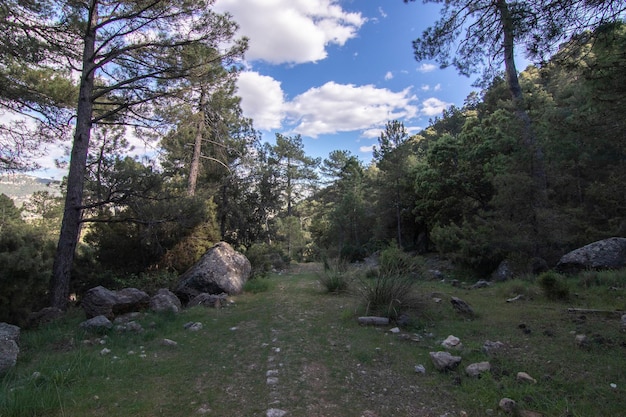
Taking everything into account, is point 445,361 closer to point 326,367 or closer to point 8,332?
point 326,367

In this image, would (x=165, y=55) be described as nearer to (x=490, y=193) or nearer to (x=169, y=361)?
(x=169, y=361)

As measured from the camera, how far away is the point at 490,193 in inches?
596

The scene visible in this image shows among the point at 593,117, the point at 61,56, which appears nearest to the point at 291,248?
the point at 61,56

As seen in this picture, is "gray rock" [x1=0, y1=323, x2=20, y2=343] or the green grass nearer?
the green grass

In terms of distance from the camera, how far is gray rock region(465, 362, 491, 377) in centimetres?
295

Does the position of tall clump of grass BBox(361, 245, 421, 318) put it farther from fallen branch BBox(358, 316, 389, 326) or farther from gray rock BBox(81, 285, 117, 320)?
gray rock BBox(81, 285, 117, 320)

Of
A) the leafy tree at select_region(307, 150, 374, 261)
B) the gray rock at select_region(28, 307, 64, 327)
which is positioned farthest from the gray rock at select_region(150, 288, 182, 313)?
the leafy tree at select_region(307, 150, 374, 261)

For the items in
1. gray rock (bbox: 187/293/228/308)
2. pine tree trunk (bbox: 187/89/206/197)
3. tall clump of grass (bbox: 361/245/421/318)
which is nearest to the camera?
tall clump of grass (bbox: 361/245/421/318)

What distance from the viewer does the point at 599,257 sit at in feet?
23.7

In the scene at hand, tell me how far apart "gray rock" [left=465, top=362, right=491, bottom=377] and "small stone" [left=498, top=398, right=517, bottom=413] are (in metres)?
0.53

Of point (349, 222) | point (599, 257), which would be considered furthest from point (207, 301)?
point (349, 222)

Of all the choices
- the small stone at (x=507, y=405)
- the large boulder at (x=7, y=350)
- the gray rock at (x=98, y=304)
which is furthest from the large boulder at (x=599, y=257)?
the large boulder at (x=7, y=350)

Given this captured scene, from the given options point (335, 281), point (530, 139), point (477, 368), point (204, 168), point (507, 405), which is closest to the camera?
point (507, 405)

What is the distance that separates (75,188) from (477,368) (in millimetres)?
7877
